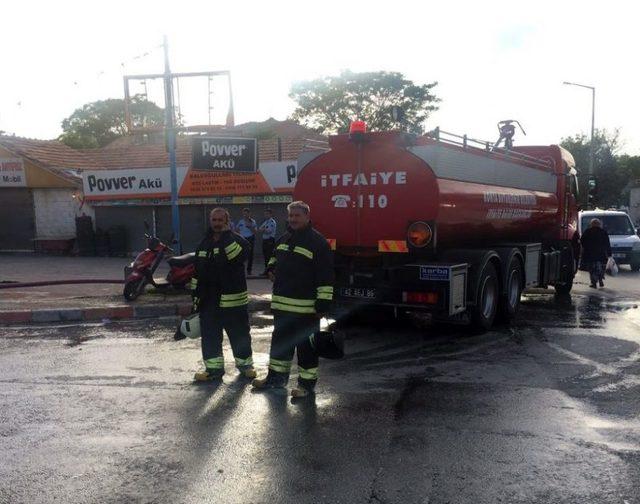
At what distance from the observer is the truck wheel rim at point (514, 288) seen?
10141 millimetres

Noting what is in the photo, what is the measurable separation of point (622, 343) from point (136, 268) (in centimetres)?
812

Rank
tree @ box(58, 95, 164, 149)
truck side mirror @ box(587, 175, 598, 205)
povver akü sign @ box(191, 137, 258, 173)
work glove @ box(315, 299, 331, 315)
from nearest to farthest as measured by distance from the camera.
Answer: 1. work glove @ box(315, 299, 331, 315)
2. povver akü sign @ box(191, 137, 258, 173)
3. truck side mirror @ box(587, 175, 598, 205)
4. tree @ box(58, 95, 164, 149)

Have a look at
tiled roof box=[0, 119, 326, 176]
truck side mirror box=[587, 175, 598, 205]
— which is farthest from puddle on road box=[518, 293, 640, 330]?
tiled roof box=[0, 119, 326, 176]

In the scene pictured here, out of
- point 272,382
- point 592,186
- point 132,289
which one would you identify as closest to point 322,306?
point 272,382

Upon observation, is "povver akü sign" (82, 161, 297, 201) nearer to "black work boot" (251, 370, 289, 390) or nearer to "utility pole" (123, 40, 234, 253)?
"utility pole" (123, 40, 234, 253)

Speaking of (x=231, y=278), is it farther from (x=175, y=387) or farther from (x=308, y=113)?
(x=308, y=113)

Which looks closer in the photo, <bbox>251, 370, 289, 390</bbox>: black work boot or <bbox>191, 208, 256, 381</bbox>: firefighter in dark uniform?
<bbox>251, 370, 289, 390</bbox>: black work boot

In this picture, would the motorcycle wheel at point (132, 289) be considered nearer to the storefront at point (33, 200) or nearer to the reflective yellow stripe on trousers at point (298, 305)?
the reflective yellow stripe on trousers at point (298, 305)

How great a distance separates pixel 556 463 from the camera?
4336mm

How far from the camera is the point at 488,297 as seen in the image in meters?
9.37

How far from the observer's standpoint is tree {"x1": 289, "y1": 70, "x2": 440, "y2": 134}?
4534 cm

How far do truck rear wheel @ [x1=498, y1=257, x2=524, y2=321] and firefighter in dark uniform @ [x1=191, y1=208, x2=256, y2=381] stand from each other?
4.71 m

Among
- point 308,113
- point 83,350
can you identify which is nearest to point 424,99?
point 308,113

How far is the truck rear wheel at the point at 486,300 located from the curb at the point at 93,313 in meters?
4.87
